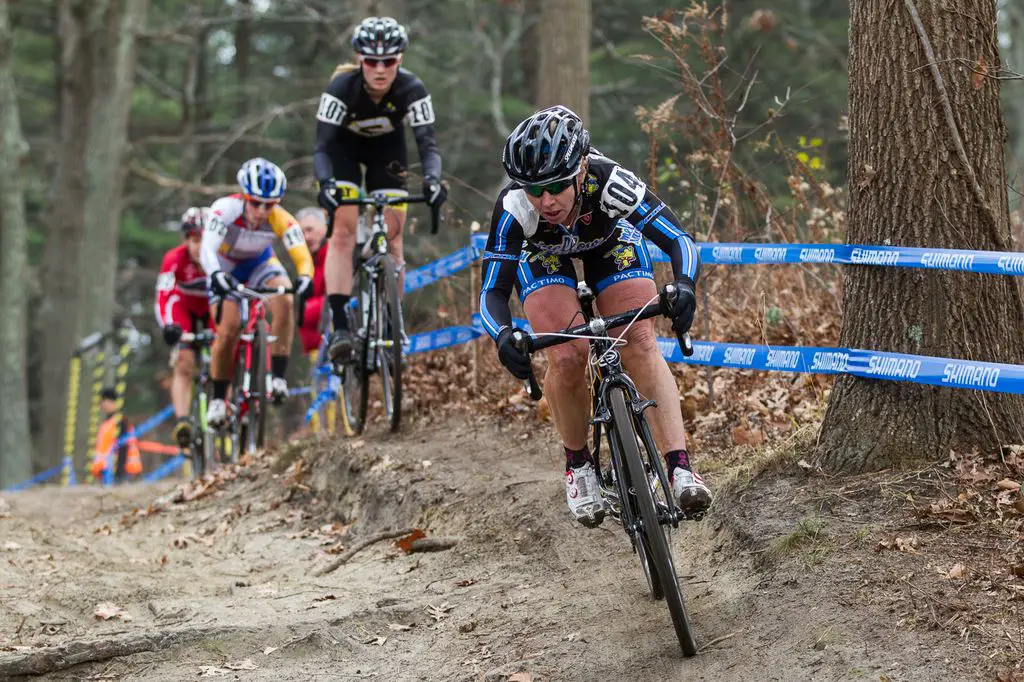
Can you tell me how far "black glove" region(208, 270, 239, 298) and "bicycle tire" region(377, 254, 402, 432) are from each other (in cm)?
174

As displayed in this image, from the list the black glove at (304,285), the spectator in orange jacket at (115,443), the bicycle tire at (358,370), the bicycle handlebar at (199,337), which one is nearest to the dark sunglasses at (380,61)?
the bicycle tire at (358,370)

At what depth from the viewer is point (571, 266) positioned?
567 centimetres

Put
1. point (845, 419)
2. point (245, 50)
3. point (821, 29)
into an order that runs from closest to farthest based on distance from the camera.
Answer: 1. point (845, 419)
2. point (821, 29)
3. point (245, 50)

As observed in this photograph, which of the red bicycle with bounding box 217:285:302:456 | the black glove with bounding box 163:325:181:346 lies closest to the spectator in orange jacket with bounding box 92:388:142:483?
the black glove with bounding box 163:325:181:346

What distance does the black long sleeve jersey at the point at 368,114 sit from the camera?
8961mm

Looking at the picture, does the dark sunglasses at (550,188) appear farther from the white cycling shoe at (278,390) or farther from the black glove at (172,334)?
the black glove at (172,334)

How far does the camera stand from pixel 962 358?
18.2ft

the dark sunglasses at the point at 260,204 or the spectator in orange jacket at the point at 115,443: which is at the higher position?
the dark sunglasses at the point at 260,204

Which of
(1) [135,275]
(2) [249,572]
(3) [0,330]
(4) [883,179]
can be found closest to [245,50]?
(1) [135,275]

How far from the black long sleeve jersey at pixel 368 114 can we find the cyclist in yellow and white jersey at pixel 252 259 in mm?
1257

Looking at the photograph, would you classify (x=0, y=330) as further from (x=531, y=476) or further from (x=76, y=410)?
(x=531, y=476)

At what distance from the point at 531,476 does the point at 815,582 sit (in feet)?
9.18

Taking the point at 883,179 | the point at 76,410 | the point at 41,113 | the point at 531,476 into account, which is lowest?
the point at 76,410

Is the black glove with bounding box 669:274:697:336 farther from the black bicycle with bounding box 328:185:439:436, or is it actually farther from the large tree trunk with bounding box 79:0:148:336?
the large tree trunk with bounding box 79:0:148:336
